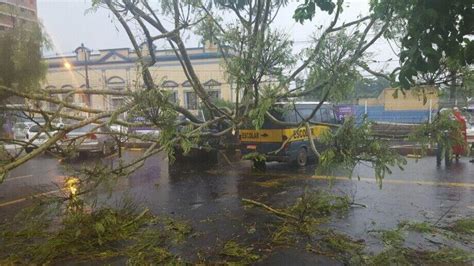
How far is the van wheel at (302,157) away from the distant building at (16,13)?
8296 millimetres

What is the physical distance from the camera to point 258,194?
8461 mm

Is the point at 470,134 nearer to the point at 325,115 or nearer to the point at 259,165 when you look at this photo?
the point at 325,115

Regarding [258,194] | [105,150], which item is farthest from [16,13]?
[258,194]

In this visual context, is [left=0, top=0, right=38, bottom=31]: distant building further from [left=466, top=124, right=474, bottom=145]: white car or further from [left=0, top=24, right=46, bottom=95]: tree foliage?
[left=466, top=124, right=474, bottom=145]: white car

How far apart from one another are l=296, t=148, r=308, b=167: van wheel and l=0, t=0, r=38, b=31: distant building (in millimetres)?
8296

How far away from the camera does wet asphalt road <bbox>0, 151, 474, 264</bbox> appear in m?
6.06

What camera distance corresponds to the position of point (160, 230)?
6035mm

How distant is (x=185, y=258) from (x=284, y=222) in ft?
5.87

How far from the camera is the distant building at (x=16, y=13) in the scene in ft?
35.1

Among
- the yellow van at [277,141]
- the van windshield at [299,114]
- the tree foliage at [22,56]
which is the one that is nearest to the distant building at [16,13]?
the tree foliage at [22,56]

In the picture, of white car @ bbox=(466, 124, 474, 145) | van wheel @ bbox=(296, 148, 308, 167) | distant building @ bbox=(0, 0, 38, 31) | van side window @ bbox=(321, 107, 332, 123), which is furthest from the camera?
white car @ bbox=(466, 124, 474, 145)

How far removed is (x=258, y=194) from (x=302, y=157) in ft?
12.1

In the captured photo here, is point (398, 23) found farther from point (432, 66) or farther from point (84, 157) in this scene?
point (84, 157)

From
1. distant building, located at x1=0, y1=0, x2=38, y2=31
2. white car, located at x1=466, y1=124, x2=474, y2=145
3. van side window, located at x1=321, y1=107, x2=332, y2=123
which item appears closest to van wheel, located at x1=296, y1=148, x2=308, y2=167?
van side window, located at x1=321, y1=107, x2=332, y2=123
